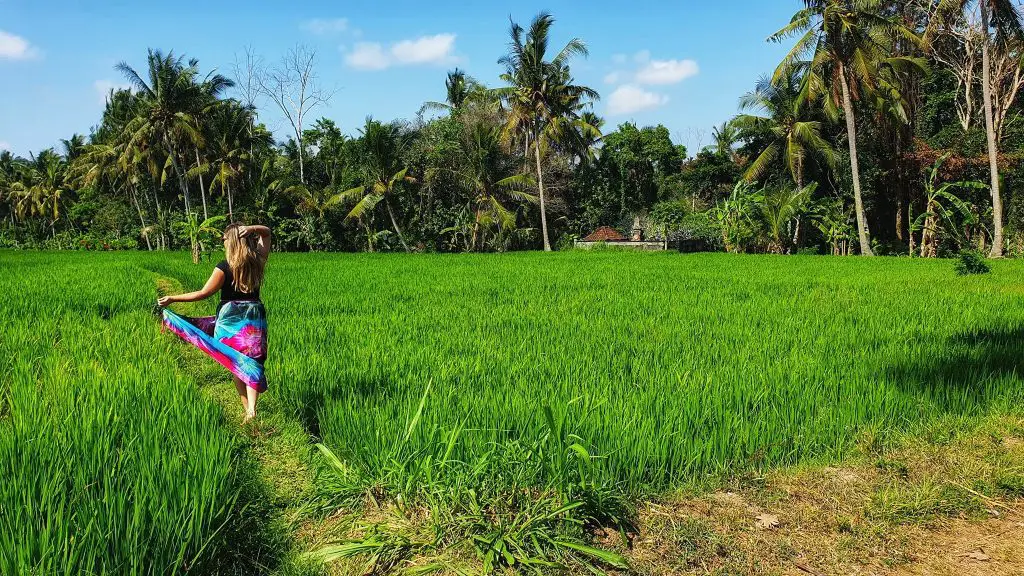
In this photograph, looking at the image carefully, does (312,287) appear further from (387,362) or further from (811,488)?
(811,488)

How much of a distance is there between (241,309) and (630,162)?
3064 cm

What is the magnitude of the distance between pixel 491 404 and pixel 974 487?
1.99 meters

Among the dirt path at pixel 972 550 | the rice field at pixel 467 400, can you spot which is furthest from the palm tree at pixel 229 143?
the dirt path at pixel 972 550

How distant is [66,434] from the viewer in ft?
7.03

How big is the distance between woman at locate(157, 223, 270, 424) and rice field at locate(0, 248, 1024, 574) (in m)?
0.25

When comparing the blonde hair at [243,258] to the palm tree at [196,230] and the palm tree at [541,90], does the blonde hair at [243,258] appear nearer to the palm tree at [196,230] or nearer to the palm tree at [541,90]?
the palm tree at [196,230]

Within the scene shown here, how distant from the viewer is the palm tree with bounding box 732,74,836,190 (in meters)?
20.5

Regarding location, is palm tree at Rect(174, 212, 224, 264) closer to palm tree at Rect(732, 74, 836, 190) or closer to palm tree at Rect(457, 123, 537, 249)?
palm tree at Rect(457, 123, 537, 249)

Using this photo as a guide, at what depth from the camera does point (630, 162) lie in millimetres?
31859

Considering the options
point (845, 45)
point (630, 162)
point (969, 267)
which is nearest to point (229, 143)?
point (630, 162)

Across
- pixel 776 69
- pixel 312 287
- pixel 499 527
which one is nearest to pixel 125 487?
pixel 499 527

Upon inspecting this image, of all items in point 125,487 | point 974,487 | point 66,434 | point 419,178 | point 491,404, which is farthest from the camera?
point 419,178

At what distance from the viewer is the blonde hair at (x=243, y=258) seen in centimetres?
287

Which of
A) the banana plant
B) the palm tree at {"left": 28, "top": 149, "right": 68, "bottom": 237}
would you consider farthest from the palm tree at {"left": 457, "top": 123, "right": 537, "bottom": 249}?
the palm tree at {"left": 28, "top": 149, "right": 68, "bottom": 237}
